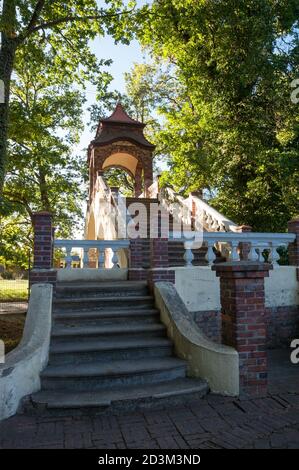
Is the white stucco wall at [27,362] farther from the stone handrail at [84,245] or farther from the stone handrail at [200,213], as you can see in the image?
the stone handrail at [200,213]

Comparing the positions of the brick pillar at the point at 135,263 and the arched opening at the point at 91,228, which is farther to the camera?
the arched opening at the point at 91,228

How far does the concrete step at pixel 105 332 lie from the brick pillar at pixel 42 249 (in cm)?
104

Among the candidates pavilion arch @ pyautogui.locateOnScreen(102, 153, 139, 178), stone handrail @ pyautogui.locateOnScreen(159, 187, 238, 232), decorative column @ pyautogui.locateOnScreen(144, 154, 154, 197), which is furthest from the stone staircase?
pavilion arch @ pyautogui.locateOnScreen(102, 153, 139, 178)

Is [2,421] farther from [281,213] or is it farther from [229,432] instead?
[281,213]

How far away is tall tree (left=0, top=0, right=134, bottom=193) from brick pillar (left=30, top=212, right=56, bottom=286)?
2.47 metres

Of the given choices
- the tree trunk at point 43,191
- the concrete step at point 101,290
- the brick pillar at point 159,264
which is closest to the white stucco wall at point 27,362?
the concrete step at point 101,290

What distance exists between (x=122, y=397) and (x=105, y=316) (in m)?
1.70

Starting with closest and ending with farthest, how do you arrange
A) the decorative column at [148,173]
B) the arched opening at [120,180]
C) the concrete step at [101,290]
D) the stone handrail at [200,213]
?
the concrete step at [101,290] < the stone handrail at [200,213] < the decorative column at [148,173] < the arched opening at [120,180]

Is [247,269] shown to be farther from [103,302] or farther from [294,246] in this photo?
[294,246]

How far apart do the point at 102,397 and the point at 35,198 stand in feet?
50.5

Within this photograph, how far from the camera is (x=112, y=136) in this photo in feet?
47.9

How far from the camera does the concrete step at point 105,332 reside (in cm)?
474
